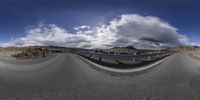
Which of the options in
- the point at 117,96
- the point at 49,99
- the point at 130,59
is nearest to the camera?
the point at 49,99

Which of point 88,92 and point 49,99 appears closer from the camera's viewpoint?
point 49,99

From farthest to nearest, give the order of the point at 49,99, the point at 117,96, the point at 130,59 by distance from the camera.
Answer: the point at 130,59
the point at 117,96
the point at 49,99

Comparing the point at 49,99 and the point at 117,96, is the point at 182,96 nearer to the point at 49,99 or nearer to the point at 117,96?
the point at 117,96

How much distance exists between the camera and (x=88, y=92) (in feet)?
27.5

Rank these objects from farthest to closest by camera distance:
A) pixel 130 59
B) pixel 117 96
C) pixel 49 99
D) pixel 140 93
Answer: pixel 130 59
pixel 140 93
pixel 117 96
pixel 49 99

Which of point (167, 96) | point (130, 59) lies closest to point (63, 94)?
point (167, 96)

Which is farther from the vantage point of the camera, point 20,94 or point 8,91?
point 8,91

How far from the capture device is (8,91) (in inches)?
332

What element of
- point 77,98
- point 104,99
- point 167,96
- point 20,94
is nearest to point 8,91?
point 20,94

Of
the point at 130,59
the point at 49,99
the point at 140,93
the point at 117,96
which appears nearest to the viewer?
the point at 49,99

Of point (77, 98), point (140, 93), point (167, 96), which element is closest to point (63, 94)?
point (77, 98)

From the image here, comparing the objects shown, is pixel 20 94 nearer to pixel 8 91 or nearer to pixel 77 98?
pixel 8 91

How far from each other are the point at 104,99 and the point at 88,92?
1.19 metres

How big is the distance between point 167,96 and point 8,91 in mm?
4185
